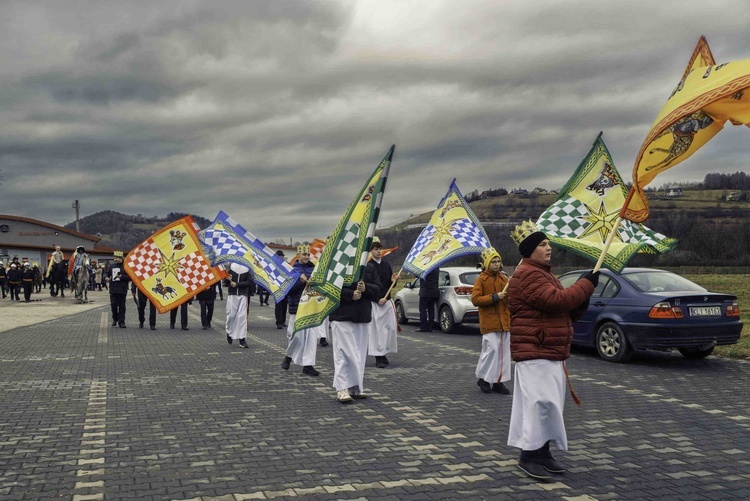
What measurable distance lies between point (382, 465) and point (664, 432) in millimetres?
2909

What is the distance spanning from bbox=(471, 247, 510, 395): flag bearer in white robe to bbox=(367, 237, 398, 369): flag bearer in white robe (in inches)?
97.2

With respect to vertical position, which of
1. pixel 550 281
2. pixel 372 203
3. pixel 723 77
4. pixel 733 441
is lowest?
pixel 733 441

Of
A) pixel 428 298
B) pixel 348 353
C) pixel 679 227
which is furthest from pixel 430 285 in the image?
pixel 679 227

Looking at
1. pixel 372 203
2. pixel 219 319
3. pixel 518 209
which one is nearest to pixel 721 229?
pixel 518 209

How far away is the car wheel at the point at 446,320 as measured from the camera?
58.4 feet

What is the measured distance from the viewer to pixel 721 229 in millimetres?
61188

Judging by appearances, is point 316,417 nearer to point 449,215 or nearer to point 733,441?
point 733,441

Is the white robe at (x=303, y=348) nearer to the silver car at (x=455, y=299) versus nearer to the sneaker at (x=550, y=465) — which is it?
→ the sneaker at (x=550, y=465)

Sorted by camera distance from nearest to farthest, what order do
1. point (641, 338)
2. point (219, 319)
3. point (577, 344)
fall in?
point (641, 338) < point (577, 344) < point (219, 319)

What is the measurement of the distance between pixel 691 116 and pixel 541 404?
8.27ft

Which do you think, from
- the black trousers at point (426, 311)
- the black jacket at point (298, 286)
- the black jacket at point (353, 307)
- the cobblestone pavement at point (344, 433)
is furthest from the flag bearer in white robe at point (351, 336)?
the black trousers at point (426, 311)

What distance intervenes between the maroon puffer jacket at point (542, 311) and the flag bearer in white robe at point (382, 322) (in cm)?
590

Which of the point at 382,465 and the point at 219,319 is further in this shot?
the point at 219,319

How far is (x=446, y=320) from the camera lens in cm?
1802
